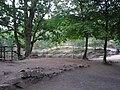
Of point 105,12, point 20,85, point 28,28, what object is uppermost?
point 105,12

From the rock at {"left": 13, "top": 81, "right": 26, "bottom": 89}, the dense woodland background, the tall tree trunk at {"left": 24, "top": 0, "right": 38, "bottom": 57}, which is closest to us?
the rock at {"left": 13, "top": 81, "right": 26, "bottom": 89}

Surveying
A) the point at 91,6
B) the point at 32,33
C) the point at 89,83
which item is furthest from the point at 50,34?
the point at 89,83

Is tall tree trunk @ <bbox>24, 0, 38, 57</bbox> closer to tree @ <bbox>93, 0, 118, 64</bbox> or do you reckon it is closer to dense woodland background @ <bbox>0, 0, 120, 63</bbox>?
dense woodland background @ <bbox>0, 0, 120, 63</bbox>

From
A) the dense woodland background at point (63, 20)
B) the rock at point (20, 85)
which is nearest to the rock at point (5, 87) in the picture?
the rock at point (20, 85)

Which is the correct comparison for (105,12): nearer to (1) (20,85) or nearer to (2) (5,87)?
(1) (20,85)

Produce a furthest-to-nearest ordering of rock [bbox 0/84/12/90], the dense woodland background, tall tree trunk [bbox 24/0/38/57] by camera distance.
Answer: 1. tall tree trunk [bbox 24/0/38/57]
2. the dense woodland background
3. rock [bbox 0/84/12/90]

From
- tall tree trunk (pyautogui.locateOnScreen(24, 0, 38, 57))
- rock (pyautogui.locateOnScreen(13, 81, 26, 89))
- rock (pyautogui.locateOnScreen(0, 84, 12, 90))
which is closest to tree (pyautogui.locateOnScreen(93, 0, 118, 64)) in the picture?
tall tree trunk (pyautogui.locateOnScreen(24, 0, 38, 57))

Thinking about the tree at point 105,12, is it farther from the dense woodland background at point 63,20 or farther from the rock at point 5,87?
the rock at point 5,87

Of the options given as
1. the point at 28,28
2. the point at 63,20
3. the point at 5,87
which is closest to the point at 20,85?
the point at 5,87

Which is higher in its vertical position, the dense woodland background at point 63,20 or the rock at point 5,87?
the dense woodland background at point 63,20

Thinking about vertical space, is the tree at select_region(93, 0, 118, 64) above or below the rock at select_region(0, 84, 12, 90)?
above

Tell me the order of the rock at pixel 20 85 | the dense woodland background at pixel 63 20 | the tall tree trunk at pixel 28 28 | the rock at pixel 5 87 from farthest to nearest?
1. the tall tree trunk at pixel 28 28
2. the dense woodland background at pixel 63 20
3. the rock at pixel 20 85
4. the rock at pixel 5 87

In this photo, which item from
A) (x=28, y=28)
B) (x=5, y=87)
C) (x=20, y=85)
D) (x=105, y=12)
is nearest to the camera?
(x=5, y=87)

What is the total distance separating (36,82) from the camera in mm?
9039
